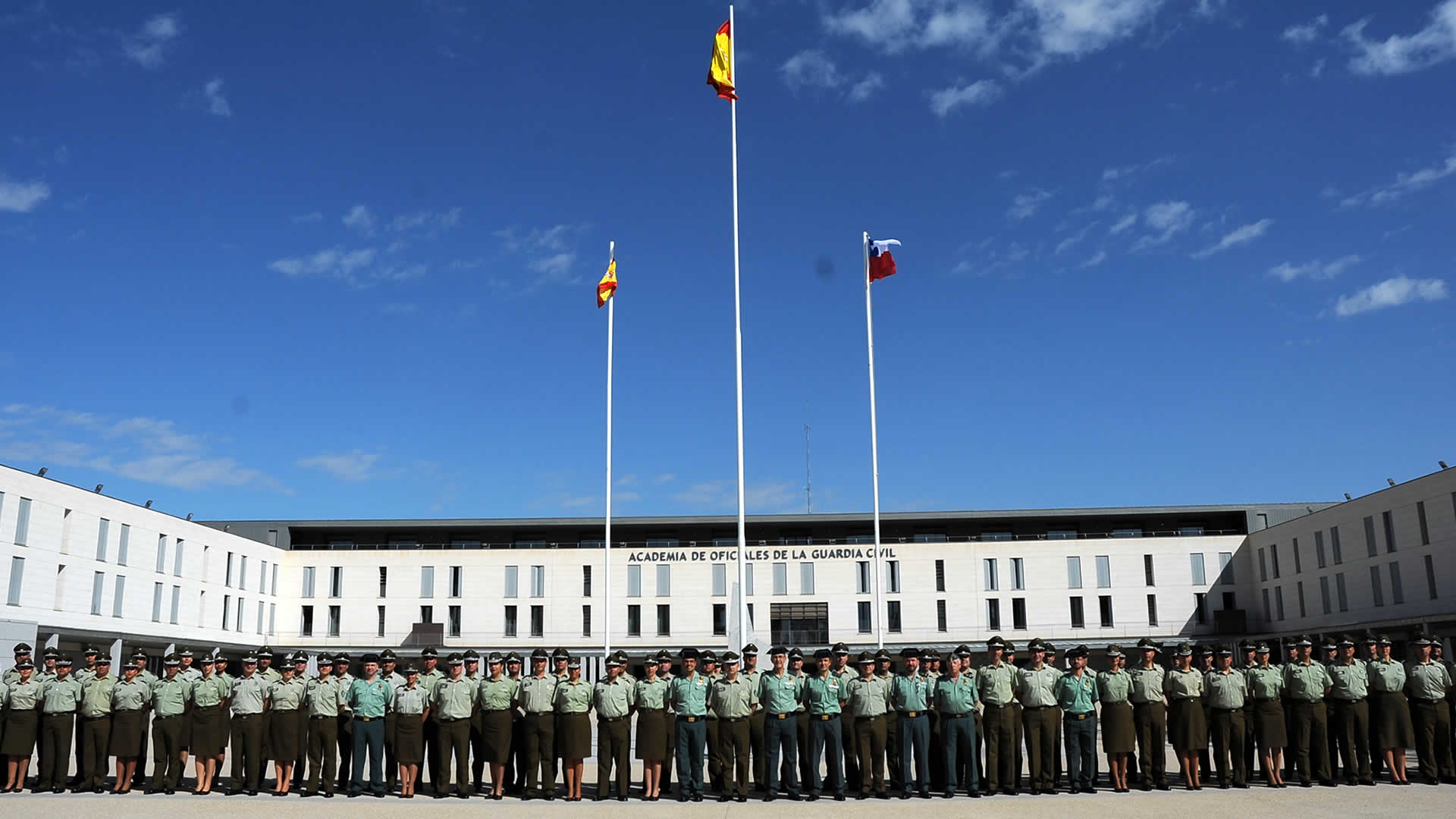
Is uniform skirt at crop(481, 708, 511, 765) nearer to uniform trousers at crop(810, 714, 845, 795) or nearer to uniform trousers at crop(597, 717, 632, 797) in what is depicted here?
uniform trousers at crop(597, 717, 632, 797)

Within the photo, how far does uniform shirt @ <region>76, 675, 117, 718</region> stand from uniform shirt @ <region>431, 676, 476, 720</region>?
14.9ft

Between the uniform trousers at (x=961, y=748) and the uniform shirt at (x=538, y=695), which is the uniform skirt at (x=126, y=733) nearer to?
the uniform shirt at (x=538, y=695)

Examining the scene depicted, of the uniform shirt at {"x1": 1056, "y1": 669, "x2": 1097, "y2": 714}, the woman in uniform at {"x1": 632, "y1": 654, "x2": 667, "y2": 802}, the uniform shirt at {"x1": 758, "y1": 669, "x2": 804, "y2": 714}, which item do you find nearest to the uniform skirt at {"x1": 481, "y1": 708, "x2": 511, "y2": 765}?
the woman in uniform at {"x1": 632, "y1": 654, "x2": 667, "y2": 802}

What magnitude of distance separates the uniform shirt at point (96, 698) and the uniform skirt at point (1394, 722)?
57.2ft

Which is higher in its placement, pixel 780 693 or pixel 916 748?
pixel 780 693

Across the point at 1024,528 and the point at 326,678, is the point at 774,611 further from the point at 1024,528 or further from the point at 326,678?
the point at 326,678

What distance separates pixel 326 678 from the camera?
16.7m

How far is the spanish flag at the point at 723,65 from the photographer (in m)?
25.3

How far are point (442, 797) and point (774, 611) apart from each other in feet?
160

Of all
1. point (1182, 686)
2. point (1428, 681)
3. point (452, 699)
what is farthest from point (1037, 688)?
point (452, 699)

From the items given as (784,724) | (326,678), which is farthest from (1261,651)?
(326,678)

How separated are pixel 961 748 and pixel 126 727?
1139 cm

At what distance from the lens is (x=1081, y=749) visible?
52.0ft

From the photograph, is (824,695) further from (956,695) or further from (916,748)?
(956,695)
